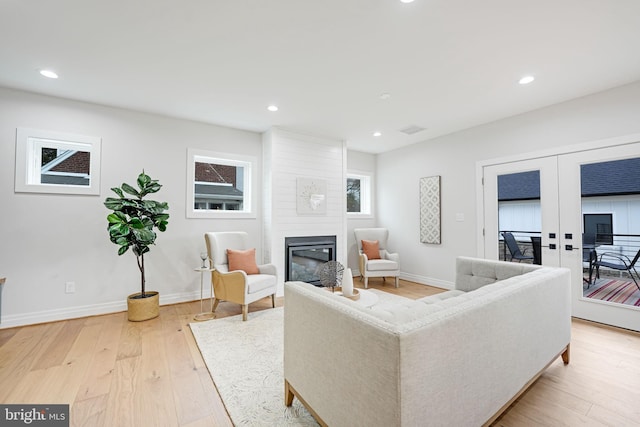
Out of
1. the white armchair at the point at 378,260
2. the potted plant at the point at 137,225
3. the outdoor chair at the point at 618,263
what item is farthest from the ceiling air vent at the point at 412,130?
the potted plant at the point at 137,225

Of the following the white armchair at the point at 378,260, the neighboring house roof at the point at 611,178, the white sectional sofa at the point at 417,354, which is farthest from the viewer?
the white armchair at the point at 378,260

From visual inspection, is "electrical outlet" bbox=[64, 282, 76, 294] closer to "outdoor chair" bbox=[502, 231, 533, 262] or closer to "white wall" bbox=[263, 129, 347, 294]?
"white wall" bbox=[263, 129, 347, 294]

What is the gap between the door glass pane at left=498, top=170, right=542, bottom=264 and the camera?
12.2 ft

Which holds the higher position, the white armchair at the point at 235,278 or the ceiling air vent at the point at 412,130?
the ceiling air vent at the point at 412,130

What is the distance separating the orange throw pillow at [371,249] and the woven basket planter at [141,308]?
3448 mm

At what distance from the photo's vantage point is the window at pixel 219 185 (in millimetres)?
4172

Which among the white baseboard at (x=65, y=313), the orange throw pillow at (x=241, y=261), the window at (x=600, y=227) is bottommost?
the white baseboard at (x=65, y=313)

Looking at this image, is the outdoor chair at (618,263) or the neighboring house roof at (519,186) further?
the neighboring house roof at (519,186)

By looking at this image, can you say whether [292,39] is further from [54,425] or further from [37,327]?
[37,327]

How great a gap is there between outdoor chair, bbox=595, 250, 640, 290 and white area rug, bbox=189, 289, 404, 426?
377 centimetres

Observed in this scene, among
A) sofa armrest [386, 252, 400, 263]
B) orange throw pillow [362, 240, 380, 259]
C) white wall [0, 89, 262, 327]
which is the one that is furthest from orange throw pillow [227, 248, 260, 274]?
sofa armrest [386, 252, 400, 263]

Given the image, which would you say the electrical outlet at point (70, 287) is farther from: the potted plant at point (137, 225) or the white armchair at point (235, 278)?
the white armchair at point (235, 278)

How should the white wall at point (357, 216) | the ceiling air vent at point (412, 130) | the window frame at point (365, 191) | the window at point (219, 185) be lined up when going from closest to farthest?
the window at point (219, 185) < the ceiling air vent at point (412, 130) < the white wall at point (357, 216) < the window frame at point (365, 191)

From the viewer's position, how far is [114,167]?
365cm
